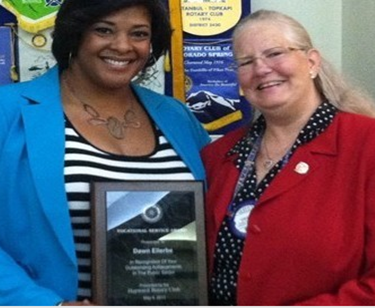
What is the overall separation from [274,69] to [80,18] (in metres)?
0.48

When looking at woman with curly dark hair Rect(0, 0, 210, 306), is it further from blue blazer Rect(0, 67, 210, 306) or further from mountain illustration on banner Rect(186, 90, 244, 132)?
mountain illustration on banner Rect(186, 90, 244, 132)

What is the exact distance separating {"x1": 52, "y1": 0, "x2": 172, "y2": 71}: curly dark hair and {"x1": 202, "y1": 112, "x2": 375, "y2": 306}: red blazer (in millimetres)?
526

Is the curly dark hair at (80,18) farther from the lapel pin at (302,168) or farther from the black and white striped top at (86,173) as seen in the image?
the lapel pin at (302,168)

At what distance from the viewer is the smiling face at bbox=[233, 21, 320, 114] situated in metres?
1.73

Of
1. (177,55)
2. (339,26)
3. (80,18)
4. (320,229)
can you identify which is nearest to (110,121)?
(80,18)

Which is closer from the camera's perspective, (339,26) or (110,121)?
(110,121)

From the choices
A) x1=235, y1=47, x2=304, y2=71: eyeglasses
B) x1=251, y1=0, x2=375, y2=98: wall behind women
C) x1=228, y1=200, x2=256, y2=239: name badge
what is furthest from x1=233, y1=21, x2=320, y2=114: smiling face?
x1=251, y1=0, x2=375, y2=98: wall behind women

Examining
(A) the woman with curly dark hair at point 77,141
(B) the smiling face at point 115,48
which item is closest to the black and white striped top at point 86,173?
(A) the woman with curly dark hair at point 77,141

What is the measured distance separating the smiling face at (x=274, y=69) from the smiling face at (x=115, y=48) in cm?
26

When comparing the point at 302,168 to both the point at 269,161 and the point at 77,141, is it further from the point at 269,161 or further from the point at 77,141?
the point at 77,141

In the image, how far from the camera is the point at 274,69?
1727mm

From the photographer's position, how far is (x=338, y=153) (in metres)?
1.66

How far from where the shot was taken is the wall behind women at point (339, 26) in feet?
8.66

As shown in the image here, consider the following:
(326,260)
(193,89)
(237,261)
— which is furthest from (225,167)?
(193,89)
